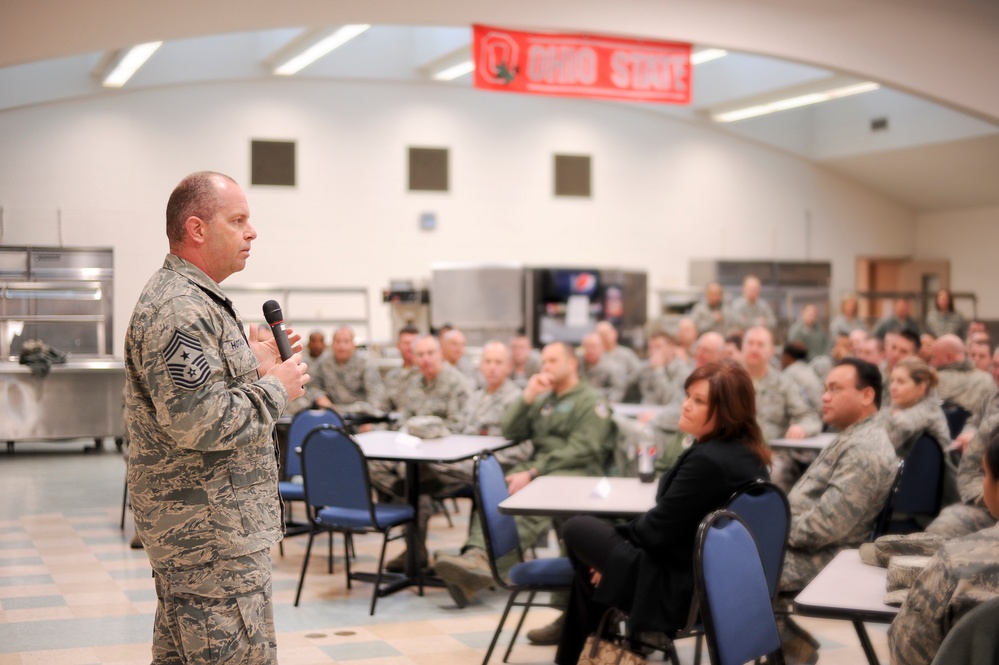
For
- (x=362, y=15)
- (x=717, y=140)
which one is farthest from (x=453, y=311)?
(x=362, y=15)

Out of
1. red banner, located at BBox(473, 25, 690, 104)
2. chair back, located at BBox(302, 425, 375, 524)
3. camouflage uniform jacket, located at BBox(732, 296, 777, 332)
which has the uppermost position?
red banner, located at BBox(473, 25, 690, 104)

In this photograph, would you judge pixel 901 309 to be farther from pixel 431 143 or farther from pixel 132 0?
pixel 132 0

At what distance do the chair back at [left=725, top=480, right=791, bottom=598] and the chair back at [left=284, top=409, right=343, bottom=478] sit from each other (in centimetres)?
331

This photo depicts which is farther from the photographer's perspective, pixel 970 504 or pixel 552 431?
pixel 552 431

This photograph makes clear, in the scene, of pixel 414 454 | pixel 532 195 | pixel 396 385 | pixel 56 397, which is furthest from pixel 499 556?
pixel 532 195

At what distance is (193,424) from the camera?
89.0 inches

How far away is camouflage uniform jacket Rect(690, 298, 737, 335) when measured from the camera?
44.3 ft

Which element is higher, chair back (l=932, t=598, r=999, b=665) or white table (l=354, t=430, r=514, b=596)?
chair back (l=932, t=598, r=999, b=665)

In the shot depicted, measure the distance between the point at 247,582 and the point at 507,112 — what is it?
13.4 m

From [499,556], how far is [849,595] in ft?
5.87

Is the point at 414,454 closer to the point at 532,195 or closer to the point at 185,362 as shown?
the point at 185,362

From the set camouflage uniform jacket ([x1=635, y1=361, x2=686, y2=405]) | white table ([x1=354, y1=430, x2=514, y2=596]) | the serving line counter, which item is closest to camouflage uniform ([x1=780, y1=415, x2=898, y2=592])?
white table ([x1=354, y1=430, x2=514, y2=596])

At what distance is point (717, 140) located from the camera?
16609 millimetres

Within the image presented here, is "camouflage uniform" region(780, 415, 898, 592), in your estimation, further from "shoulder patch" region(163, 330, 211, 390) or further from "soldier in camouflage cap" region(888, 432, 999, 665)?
"shoulder patch" region(163, 330, 211, 390)
